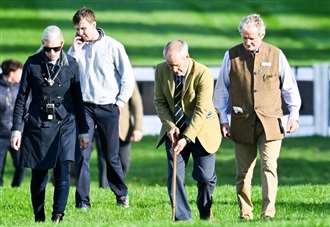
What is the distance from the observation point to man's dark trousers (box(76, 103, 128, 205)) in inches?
595

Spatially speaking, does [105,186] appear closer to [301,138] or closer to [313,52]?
[301,138]

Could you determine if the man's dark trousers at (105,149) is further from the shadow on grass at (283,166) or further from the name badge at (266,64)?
the shadow on grass at (283,166)

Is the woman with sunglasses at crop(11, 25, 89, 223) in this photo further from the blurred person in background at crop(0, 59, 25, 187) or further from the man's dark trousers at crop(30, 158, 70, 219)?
the blurred person in background at crop(0, 59, 25, 187)

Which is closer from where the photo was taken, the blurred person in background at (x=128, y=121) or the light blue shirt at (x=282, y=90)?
the light blue shirt at (x=282, y=90)

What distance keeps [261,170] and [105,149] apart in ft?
7.69

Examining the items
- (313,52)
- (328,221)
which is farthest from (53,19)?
(328,221)

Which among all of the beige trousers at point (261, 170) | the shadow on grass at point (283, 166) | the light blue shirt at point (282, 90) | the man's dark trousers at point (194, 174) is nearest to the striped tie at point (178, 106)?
the man's dark trousers at point (194, 174)

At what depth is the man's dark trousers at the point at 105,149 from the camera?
15102 millimetres

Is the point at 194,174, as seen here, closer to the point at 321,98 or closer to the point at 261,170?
the point at 261,170

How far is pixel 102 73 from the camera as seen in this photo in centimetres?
1512

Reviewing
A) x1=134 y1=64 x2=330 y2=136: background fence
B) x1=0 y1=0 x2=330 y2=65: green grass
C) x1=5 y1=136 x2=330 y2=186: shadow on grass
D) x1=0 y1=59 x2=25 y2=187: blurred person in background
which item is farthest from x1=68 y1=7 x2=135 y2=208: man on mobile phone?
x1=0 y1=0 x2=330 y2=65: green grass

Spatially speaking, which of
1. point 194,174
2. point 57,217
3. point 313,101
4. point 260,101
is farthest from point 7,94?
point 313,101

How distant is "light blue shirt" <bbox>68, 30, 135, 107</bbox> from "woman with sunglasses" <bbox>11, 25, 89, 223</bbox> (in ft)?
5.03

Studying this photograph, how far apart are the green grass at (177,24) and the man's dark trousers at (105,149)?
19099 mm
